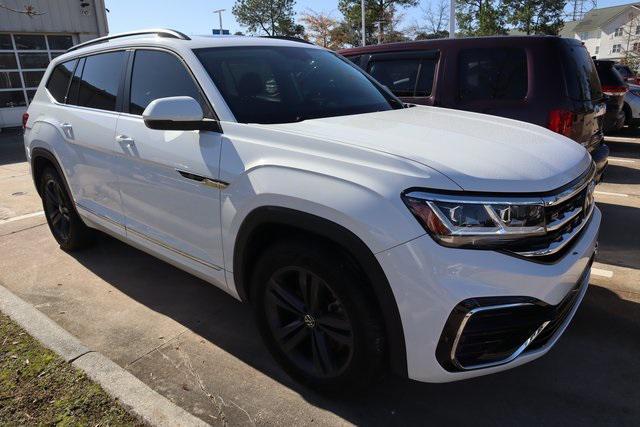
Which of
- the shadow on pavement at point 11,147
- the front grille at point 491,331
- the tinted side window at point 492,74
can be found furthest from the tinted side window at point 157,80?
the shadow on pavement at point 11,147

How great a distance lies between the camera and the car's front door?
2.79 meters

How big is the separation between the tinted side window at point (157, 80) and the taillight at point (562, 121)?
10.4 feet

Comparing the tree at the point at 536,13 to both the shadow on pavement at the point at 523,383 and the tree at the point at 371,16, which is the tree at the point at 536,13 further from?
the shadow on pavement at the point at 523,383

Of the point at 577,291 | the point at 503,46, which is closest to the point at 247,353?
the point at 577,291

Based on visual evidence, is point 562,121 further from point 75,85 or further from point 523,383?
point 75,85

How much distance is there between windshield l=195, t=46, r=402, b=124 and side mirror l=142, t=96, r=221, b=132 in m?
0.18

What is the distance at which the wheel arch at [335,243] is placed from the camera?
2.08 meters

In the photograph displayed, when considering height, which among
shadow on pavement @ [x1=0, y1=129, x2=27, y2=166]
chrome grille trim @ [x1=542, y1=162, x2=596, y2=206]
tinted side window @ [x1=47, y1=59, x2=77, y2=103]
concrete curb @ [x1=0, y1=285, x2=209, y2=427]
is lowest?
shadow on pavement @ [x1=0, y1=129, x2=27, y2=166]

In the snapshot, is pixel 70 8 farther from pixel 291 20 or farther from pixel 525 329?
pixel 291 20

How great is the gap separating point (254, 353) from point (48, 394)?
1118mm

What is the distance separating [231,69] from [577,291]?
2.28 m

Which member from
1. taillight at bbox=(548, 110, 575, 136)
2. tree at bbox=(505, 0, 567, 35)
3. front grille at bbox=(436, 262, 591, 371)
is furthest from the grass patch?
tree at bbox=(505, 0, 567, 35)

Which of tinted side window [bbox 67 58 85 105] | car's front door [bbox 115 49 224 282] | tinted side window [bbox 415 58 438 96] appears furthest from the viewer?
tinted side window [bbox 415 58 438 96]

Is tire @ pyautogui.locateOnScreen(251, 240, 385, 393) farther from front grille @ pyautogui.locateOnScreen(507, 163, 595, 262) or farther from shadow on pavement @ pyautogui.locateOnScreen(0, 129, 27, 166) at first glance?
shadow on pavement @ pyautogui.locateOnScreen(0, 129, 27, 166)
